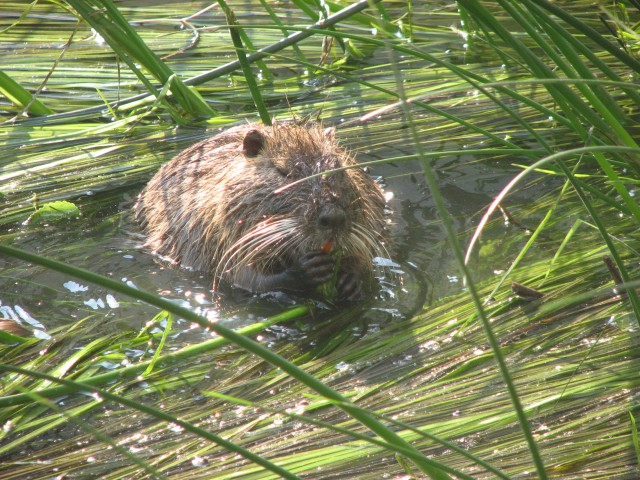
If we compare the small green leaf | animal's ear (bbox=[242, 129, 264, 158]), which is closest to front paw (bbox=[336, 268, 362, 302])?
animal's ear (bbox=[242, 129, 264, 158])

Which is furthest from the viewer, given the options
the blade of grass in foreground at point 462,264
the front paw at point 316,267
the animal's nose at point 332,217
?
the front paw at point 316,267

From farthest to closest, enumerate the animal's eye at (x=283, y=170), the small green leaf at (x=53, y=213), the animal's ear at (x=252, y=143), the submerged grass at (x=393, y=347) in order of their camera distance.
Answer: the small green leaf at (x=53, y=213) < the animal's ear at (x=252, y=143) < the animal's eye at (x=283, y=170) < the submerged grass at (x=393, y=347)

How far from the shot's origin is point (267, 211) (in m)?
3.16

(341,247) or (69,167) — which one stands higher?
(69,167)

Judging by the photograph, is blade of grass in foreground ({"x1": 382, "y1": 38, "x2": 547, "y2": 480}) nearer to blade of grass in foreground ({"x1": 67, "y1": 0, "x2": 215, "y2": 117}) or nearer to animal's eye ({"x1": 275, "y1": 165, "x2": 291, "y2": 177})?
blade of grass in foreground ({"x1": 67, "y1": 0, "x2": 215, "y2": 117})

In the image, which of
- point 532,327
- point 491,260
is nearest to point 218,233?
point 491,260

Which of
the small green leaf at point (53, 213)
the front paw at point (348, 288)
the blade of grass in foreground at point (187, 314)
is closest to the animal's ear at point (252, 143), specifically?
the front paw at point (348, 288)

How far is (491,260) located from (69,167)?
1.92 meters

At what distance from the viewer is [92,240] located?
141 inches

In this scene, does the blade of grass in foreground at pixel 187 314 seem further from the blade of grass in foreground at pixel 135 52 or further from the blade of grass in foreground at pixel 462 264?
the blade of grass in foreground at pixel 135 52

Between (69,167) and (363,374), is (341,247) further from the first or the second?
(69,167)

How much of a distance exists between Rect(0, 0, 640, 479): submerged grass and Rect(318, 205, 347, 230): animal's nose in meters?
0.31

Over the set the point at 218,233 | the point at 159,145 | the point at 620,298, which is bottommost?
the point at 620,298

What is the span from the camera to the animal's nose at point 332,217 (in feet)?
9.34
